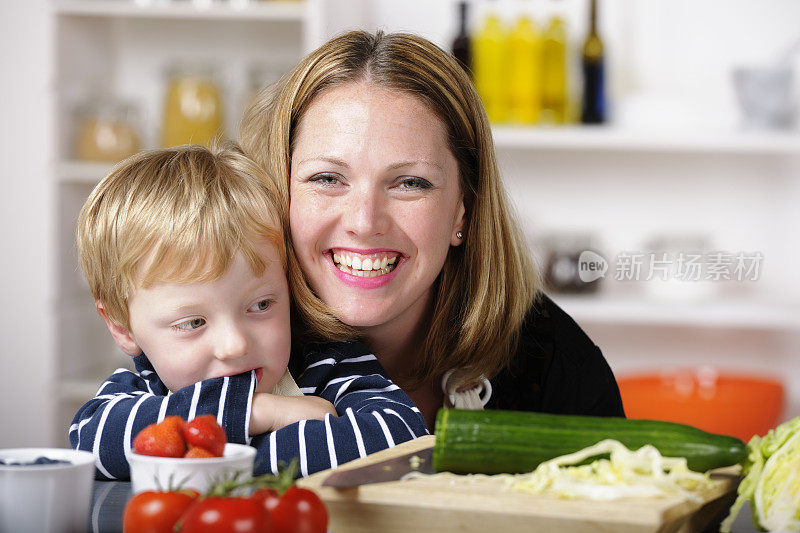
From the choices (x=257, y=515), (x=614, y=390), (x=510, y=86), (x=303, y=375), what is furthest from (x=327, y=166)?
(x=510, y=86)

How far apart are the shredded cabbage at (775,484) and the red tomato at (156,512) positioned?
0.48 m

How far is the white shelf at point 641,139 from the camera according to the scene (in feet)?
9.59

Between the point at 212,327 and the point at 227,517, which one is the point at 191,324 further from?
the point at 227,517

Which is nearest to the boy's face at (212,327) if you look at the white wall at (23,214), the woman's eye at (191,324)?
the woman's eye at (191,324)

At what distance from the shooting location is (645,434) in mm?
952

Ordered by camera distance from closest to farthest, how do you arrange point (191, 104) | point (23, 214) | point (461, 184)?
1. point (461, 184)
2. point (191, 104)
3. point (23, 214)

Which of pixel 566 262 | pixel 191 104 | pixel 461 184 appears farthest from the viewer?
pixel 566 262

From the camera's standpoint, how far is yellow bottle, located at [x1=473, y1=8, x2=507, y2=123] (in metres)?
2.96

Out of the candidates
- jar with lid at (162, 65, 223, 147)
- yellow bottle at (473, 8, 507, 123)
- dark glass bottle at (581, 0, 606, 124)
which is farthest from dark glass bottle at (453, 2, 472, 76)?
jar with lid at (162, 65, 223, 147)

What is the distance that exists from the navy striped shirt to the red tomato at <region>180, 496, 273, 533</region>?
A: 366 mm

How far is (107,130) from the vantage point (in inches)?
116

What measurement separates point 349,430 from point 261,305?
0.23 metres

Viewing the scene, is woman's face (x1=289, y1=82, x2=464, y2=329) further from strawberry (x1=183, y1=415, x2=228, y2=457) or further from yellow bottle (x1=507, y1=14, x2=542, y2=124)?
yellow bottle (x1=507, y1=14, x2=542, y2=124)

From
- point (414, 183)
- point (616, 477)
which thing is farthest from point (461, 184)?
point (616, 477)
